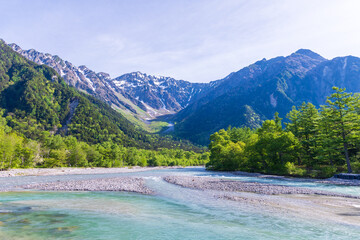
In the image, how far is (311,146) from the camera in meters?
61.2

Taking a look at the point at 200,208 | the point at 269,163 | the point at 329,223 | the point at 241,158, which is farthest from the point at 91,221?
the point at 241,158

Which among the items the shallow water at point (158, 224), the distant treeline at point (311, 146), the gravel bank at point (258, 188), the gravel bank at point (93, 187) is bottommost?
the gravel bank at point (93, 187)

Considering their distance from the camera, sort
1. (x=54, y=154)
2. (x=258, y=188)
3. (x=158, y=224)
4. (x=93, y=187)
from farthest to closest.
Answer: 1. (x=54, y=154)
2. (x=93, y=187)
3. (x=258, y=188)
4. (x=158, y=224)

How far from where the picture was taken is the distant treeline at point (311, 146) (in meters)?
48.3

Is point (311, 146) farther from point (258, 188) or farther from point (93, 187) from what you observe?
point (93, 187)

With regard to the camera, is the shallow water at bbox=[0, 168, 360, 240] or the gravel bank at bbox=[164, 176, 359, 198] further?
the gravel bank at bbox=[164, 176, 359, 198]

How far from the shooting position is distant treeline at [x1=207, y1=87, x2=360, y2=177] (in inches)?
1902

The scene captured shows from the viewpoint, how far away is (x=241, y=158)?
7850 centimetres

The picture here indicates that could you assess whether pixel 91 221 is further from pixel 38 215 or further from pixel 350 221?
pixel 350 221

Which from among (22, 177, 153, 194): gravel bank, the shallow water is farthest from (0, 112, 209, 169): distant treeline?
the shallow water

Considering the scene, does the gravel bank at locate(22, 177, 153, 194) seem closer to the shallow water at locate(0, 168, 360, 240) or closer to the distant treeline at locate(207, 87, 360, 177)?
the shallow water at locate(0, 168, 360, 240)

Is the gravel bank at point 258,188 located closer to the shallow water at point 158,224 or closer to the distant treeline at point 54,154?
the shallow water at point 158,224

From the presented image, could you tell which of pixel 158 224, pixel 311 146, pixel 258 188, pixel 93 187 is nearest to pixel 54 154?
pixel 93 187

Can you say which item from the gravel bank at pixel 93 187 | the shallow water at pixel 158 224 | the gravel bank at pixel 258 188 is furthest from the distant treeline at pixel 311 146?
the gravel bank at pixel 93 187
